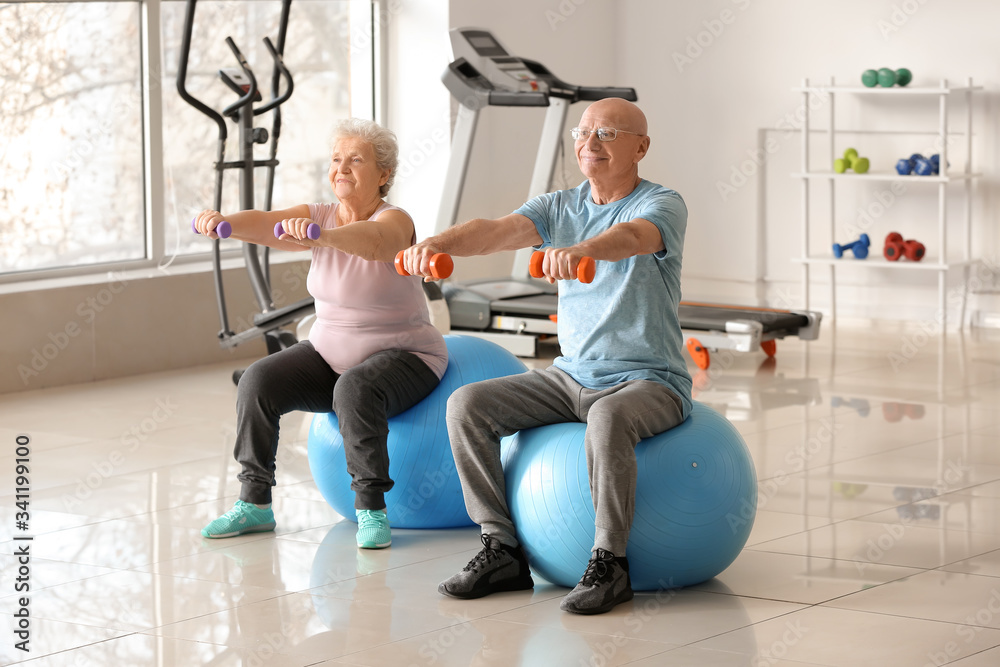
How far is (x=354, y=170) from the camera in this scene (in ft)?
10.6

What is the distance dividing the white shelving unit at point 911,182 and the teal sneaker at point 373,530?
14.8 feet

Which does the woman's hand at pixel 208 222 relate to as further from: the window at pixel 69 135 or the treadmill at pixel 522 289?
the window at pixel 69 135

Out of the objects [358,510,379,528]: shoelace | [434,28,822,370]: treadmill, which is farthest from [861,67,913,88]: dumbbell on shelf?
[358,510,379,528]: shoelace

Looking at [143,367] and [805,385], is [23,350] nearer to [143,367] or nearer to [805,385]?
[143,367]

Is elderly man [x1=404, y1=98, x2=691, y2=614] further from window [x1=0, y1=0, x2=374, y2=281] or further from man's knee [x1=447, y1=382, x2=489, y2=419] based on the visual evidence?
window [x1=0, y1=0, x2=374, y2=281]

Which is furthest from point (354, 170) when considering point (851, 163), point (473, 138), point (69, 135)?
point (851, 163)

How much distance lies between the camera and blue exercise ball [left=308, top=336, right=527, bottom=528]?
10.6 ft

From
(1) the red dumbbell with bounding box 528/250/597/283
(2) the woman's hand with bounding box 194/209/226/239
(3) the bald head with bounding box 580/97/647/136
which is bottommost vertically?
(1) the red dumbbell with bounding box 528/250/597/283

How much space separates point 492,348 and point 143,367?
2967 mm

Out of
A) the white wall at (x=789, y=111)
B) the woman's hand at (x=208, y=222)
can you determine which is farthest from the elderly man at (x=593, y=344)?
the white wall at (x=789, y=111)

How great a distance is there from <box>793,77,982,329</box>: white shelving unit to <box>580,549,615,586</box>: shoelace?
4.72 meters

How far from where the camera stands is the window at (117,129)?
5812mm

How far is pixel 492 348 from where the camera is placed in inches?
137

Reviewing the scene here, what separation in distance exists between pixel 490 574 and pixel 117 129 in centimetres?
412
